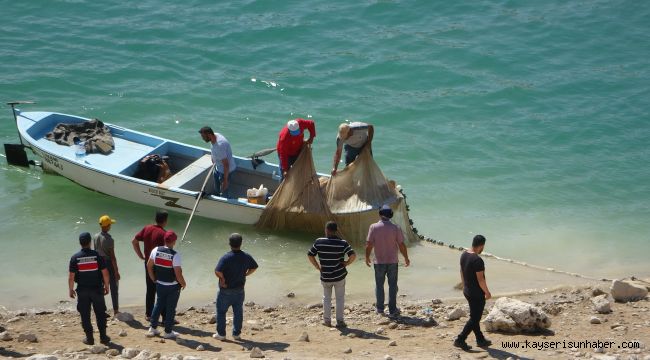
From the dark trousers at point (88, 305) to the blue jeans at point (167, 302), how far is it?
0.62m

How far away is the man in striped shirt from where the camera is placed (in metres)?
11.4

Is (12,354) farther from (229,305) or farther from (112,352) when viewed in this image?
(229,305)

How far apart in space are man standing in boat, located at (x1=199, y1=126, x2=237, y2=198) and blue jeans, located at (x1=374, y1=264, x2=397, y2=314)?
4762 mm

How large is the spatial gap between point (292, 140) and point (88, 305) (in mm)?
5669

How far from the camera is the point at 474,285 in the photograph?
417 inches

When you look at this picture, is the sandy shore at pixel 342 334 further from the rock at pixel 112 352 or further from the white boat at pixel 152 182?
the white boat at pixel 152 182

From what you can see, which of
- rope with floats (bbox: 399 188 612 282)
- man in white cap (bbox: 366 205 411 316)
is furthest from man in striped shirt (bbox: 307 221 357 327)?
rope with floats (bbox: 399 188 612 282)

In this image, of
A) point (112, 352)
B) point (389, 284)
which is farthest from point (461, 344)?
point (112, 352)

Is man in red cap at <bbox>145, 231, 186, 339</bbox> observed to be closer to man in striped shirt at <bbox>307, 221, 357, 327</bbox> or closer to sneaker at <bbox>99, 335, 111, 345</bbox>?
sneaker at <bbox>99, 335, 111, 345</bbox>

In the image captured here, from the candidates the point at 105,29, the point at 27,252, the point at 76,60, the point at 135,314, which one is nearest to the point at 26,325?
the point at 135,314

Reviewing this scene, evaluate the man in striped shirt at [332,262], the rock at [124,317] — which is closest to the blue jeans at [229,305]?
the man in striped shirt at [332,262]

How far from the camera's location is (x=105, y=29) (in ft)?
88.0

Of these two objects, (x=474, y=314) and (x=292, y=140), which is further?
(x=292, y=140)

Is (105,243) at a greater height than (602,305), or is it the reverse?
(105,243)
